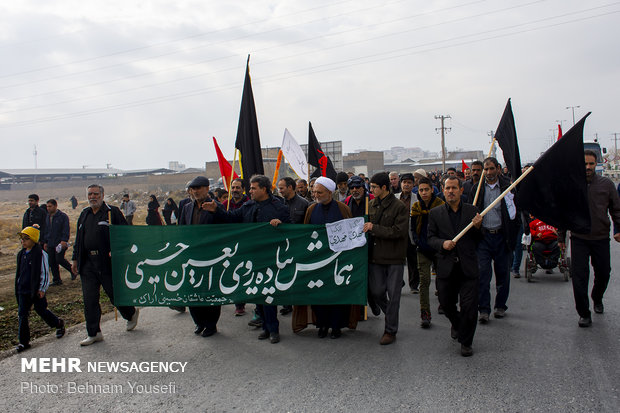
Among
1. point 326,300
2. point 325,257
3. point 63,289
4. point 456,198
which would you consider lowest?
point 63,289

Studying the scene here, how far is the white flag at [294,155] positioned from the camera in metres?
10.3

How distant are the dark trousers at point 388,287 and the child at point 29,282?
13.4 ft

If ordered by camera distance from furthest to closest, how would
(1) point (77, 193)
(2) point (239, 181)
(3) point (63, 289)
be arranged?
(1) point (77, 193)
(3) point (63, 289)
(2) point (239, 181)

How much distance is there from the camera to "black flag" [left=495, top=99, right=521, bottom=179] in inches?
234

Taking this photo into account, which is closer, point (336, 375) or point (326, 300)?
point (336, 375)

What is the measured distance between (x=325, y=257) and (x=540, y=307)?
323cm

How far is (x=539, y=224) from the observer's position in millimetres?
8508

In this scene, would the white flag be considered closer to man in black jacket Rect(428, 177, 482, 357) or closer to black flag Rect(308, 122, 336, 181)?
black flag Rect(308, 122, 336, 181)

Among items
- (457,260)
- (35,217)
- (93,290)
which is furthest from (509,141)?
(35,217)

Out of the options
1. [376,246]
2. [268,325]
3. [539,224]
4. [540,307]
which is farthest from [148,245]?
[539,224]

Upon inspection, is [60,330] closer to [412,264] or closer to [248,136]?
[248,136]

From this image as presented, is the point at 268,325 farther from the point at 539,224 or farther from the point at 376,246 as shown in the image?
the point at 539,224

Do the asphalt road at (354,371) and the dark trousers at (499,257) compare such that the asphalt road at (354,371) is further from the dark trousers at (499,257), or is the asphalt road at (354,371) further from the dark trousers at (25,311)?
the dark trousers at (499,257)

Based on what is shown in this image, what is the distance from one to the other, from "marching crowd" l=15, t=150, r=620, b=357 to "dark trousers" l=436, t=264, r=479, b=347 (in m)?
0.01
